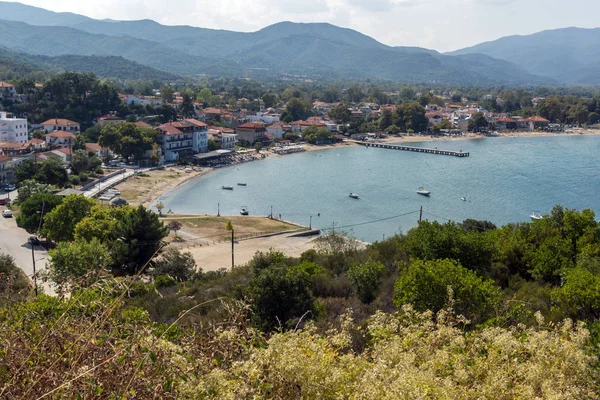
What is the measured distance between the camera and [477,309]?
6.14 m

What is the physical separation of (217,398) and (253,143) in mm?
38668

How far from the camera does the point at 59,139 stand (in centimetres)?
3072

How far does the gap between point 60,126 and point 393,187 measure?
69.5ft

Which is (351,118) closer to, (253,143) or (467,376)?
(253,143)

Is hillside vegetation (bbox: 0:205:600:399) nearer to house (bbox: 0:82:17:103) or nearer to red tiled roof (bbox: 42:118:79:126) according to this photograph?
red tiled roof (bbox: 42:118:79:126)

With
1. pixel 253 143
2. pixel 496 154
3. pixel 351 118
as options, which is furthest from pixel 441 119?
pixel 253 143

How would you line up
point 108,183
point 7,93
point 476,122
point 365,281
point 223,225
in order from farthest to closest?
point 476,122 < point 7,93 < point 108,183 < point 223,225 < point 365,281

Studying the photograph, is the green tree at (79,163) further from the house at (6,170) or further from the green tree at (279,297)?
the green tree at (279,297)

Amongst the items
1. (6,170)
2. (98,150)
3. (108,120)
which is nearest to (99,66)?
(108,120)

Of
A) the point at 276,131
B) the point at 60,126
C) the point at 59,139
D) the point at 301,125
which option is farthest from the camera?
the point at 301,125

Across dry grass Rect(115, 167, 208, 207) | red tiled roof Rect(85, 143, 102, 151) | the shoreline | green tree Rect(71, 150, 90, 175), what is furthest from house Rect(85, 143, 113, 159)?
the shoreline

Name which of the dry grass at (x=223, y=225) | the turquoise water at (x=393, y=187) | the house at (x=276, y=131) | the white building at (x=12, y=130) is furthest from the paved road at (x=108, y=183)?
the house at (x=276, y=131)

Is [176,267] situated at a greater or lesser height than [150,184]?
greater

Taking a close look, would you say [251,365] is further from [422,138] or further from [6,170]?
[422,138]
